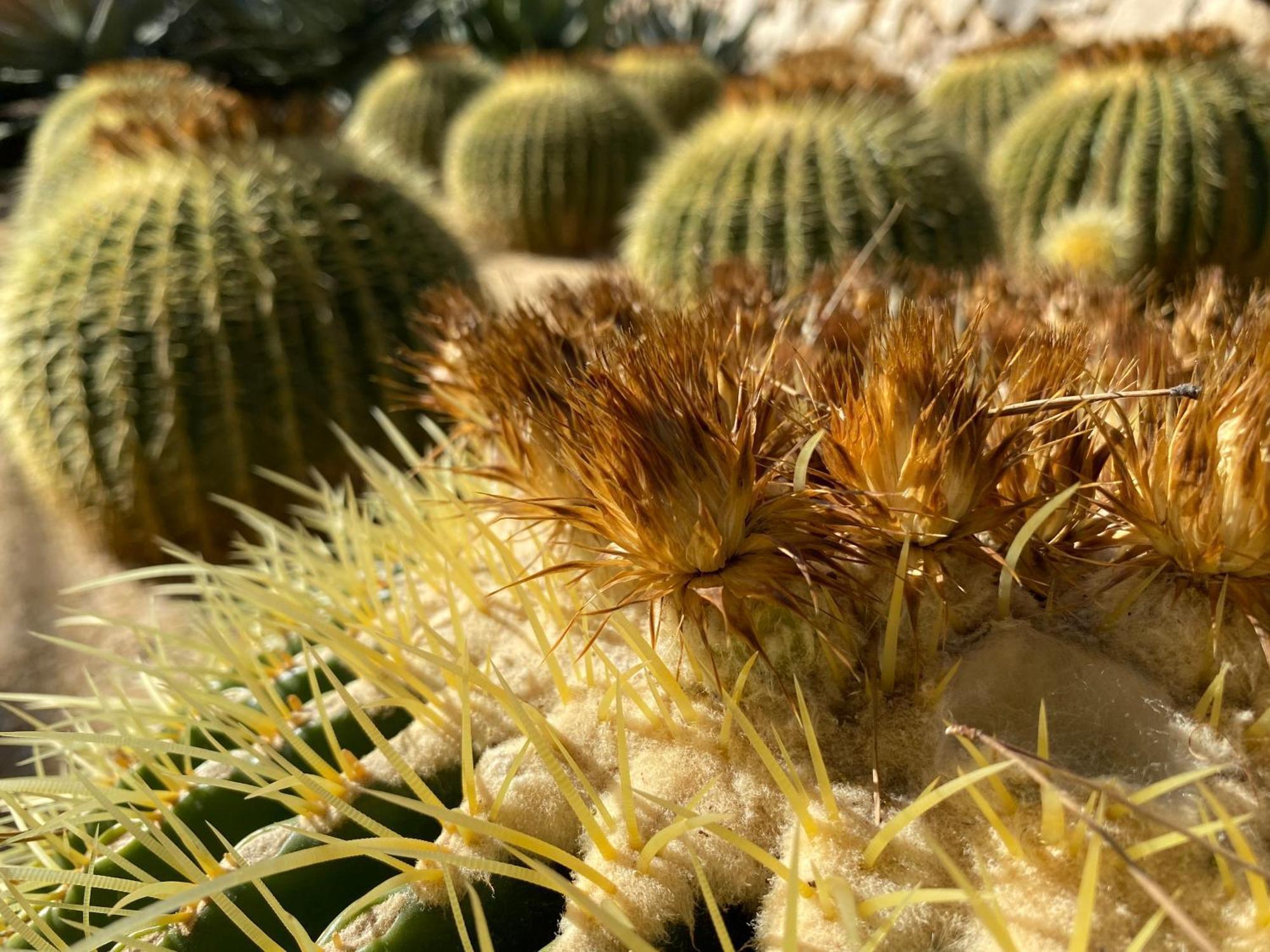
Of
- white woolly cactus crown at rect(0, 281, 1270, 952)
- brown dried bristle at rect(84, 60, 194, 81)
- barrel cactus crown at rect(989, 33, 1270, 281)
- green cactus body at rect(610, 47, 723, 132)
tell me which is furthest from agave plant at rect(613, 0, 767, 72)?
white woolly cactus crown at rect(0, 281, 1270, 952)

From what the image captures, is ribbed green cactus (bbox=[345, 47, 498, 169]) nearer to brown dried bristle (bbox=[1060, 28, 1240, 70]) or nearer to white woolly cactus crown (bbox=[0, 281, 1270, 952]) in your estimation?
brown dried bristle (bbox=[1060, 28, 1240, 70])

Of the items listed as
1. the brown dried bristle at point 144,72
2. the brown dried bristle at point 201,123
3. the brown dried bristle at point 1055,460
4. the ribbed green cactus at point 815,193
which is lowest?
the ribbed green cactus at point 815,193

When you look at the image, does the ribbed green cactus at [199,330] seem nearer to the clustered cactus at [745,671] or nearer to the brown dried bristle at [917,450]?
the clustered cactus at [745,671]

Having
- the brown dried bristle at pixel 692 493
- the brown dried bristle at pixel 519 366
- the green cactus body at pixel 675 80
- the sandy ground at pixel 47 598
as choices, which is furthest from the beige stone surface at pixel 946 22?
the brown dried bristle at pixel 692 493

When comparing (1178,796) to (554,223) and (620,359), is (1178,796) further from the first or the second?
(554,223)

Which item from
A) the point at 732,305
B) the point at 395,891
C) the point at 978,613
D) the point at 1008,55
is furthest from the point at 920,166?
the point at 1008,55
